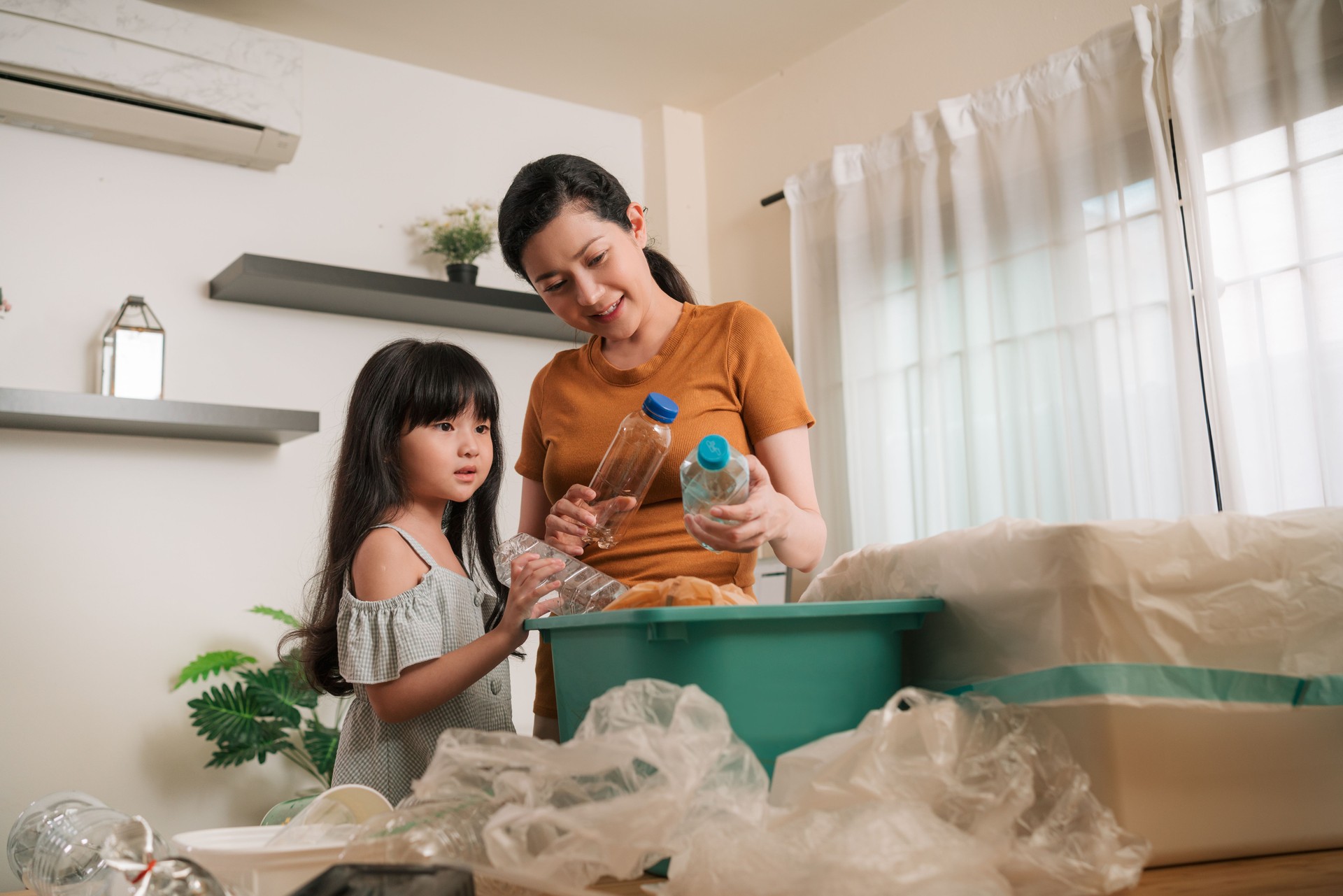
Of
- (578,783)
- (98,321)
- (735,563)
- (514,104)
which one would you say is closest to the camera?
(578,783)

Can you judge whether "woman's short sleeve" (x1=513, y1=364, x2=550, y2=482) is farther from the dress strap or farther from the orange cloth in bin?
the orange cloth in bin

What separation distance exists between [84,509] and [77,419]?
258 millimetres

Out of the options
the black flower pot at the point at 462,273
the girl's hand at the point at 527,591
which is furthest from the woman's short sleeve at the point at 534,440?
the black flower pot at the point at 462,273

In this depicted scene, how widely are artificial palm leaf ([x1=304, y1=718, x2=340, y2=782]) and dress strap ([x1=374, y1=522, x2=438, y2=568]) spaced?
4.87ft

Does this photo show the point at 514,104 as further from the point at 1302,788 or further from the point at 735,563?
the point at 1302,788

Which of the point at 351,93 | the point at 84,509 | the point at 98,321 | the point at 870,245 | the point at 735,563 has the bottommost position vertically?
the point at 735,563

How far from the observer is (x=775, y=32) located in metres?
3.10

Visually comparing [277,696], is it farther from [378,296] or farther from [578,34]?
[578,34]

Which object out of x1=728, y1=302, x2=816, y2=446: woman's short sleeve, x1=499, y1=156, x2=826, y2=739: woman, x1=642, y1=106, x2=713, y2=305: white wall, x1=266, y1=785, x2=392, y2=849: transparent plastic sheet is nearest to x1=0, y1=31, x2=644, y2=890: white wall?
x1=642, y1=106, x2=713, y2=305: white wall

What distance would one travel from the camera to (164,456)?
102 inches

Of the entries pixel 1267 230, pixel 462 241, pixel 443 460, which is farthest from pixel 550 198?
pixel 462 241

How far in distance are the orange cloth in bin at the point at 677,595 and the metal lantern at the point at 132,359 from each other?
6.79 feet

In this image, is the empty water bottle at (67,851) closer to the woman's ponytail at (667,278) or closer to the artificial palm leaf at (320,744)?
the woman's ponytail at (667,278)

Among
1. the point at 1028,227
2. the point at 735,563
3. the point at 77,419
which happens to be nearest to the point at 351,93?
the point at 77,419
